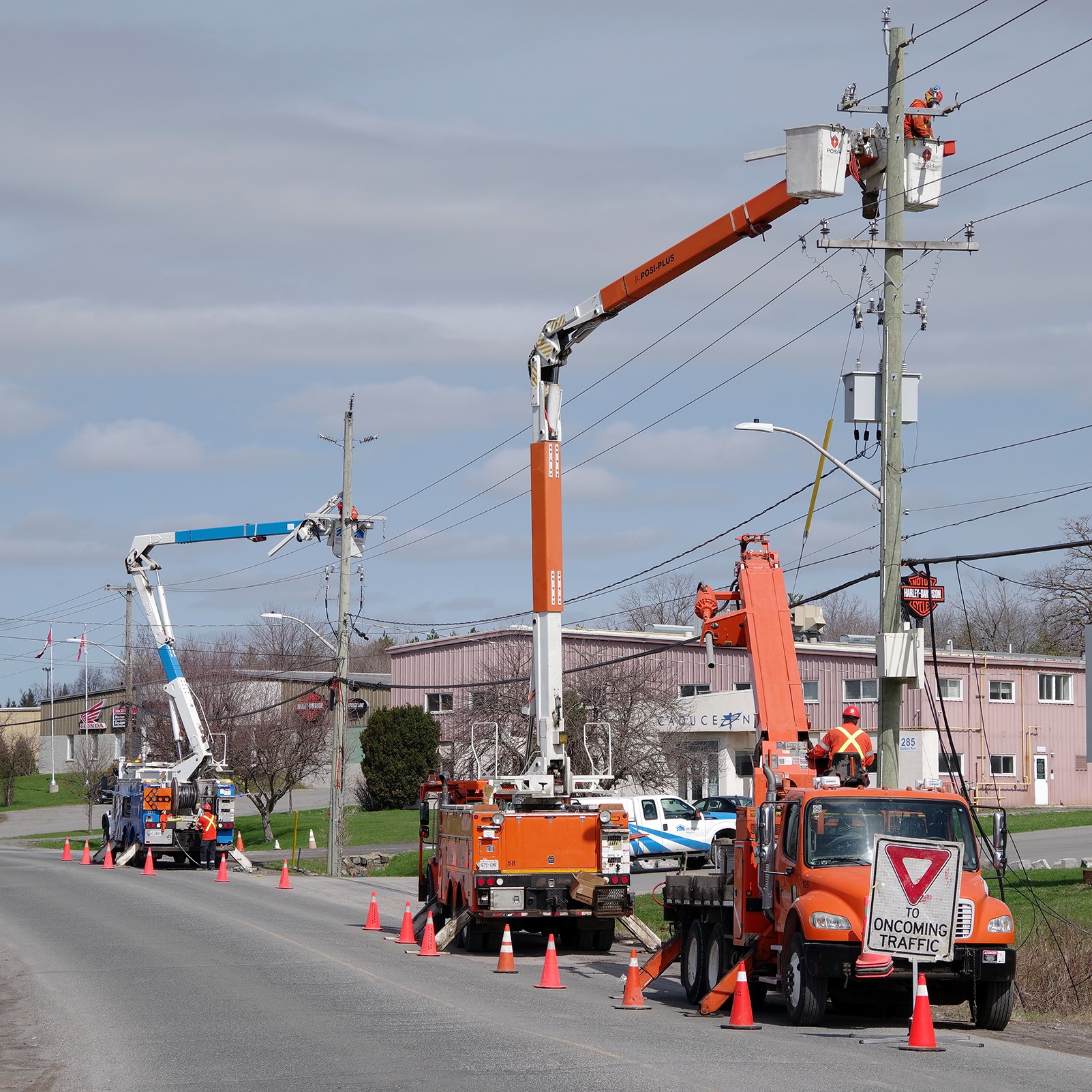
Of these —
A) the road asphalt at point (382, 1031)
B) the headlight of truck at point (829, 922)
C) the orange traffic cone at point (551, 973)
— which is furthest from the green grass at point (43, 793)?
the headlight of truck at point (829, 922)

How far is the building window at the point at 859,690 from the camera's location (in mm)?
53062

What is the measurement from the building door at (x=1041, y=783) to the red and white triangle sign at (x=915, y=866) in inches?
1681

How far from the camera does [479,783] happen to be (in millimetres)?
22375

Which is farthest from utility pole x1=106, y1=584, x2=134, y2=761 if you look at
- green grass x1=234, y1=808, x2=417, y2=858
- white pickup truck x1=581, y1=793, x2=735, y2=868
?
white pickup truck x1=581, y1=793, x2=735, y2=868

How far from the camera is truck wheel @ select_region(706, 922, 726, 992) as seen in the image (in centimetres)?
1592

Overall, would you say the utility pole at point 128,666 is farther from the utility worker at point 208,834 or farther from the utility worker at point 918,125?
the utility worker at point 918,125

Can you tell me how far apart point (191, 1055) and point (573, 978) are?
7.33 m

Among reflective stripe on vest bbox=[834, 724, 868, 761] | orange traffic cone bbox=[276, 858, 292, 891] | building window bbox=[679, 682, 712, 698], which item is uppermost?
building window bbox=[679, 682, 712, 698]

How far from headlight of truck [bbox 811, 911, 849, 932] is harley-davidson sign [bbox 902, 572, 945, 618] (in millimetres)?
5777

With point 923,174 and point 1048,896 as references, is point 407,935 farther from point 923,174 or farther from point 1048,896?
point 923,174

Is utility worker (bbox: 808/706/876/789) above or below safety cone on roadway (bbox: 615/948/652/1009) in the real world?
above

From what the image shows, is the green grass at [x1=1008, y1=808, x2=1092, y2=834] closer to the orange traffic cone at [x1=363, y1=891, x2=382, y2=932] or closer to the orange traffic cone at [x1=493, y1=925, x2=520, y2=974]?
the orange traffic cone at [x1=363, y1=891, x2=382, y2=932]

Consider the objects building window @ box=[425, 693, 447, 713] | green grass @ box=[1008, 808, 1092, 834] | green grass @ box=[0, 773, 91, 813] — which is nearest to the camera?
green grass @ box=[1008, 808, 1092, 834]

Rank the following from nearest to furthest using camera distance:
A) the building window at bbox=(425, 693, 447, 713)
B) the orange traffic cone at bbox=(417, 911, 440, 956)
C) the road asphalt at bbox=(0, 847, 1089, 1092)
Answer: the road asphalt at bbox=(0, 847, 1089, 1092)
the orange traffic cone at bbox=(417, 911, 440, 956)
the building window at bbox=(425, 693, 447, 713)
